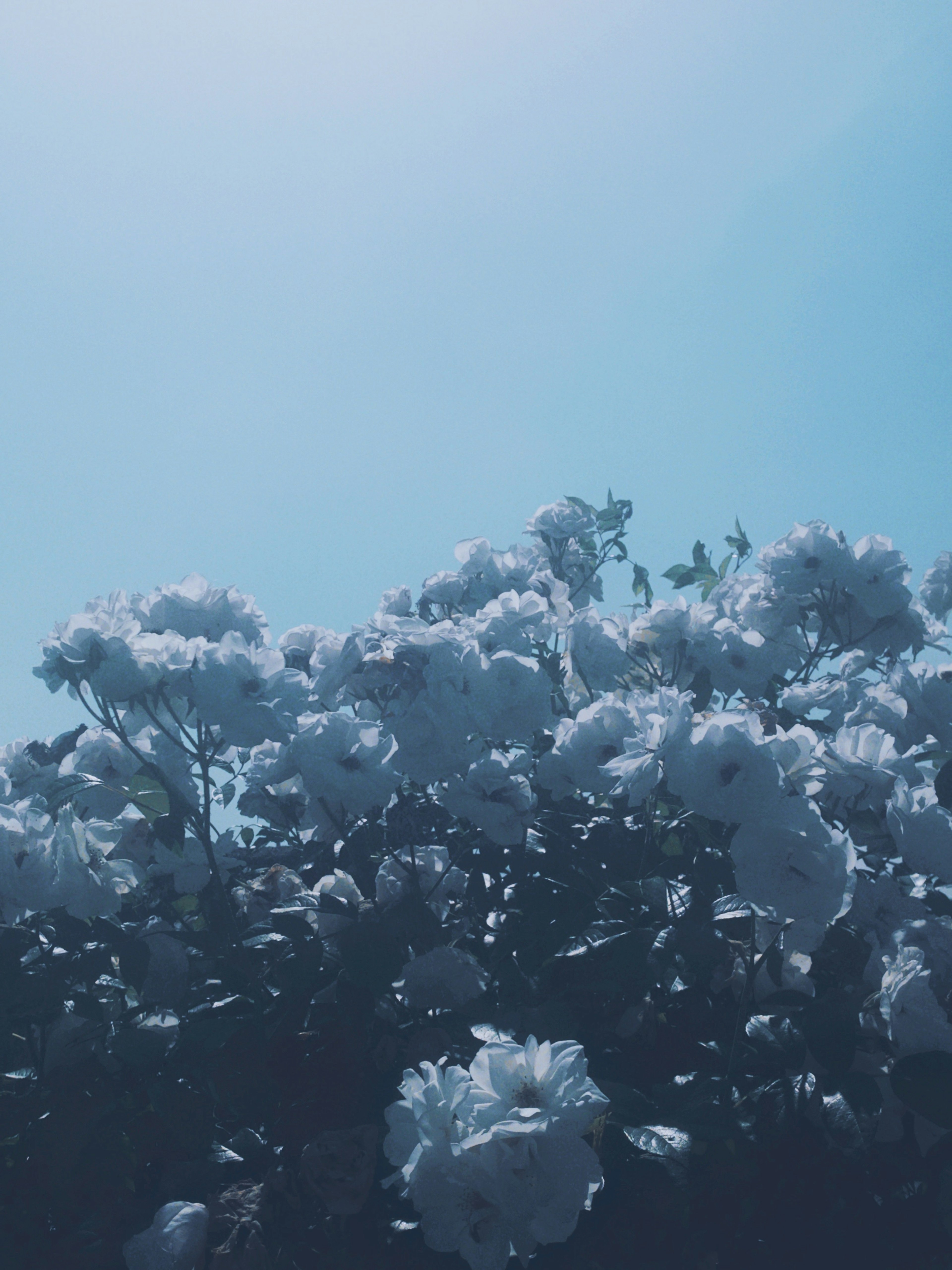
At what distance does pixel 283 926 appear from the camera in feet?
5.64

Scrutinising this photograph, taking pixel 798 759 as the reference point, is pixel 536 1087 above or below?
below

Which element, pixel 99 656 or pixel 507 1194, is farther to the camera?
pixel 99 656

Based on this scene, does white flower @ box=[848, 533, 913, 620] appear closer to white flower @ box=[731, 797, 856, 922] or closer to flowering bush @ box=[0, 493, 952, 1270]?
flowering bush @ box=[0, 493, 952, 1270]

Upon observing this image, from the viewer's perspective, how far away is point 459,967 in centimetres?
177

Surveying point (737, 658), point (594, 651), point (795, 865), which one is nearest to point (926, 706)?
point (737, 658)

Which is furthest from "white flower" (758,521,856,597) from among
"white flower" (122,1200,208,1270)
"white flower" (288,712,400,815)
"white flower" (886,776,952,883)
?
"white flower" (122,1200,208,1270)

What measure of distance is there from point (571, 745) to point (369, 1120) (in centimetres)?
107

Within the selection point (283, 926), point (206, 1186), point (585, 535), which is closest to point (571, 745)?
point (283, 926)

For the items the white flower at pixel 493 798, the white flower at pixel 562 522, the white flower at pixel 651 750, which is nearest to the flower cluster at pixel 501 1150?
the white flower at pixel 651 750

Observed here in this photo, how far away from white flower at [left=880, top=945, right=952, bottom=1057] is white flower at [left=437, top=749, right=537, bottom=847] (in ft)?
2.92

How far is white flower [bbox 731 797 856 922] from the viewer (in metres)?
1.52

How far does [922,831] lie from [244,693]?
66.1 inches

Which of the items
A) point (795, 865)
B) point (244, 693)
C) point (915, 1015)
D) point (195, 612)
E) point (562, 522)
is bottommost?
point (915, 1015)

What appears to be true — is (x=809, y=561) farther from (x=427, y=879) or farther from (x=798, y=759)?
(x=427, y=879)
